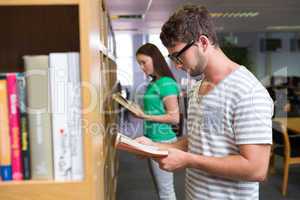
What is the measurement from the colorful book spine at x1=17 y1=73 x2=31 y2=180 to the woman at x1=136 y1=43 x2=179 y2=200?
1.77m

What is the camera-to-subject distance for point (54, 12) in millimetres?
807

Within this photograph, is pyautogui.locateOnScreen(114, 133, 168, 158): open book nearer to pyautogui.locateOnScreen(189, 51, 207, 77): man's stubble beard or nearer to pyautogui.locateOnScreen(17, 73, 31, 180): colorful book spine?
pyautogui.locateOnScreen(189, 51, 207, 77): man's stubble beard

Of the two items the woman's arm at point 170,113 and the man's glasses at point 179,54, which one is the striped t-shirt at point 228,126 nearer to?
the man's glasses at point 179,54

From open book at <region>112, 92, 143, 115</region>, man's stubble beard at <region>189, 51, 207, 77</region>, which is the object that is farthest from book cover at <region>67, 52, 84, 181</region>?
open book at <region>112, 92, 143, 115</region>

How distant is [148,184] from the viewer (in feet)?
13.1

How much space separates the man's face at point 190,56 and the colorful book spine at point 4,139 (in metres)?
0.73

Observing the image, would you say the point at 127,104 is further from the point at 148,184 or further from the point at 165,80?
the point at 148,184

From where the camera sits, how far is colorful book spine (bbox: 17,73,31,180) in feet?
2.33

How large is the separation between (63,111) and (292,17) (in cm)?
766

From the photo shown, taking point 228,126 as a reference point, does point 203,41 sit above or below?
above

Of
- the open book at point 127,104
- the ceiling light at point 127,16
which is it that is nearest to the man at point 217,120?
the open book at point 127,104

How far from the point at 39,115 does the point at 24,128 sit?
0.14 feet

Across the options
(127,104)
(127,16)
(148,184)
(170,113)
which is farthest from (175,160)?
(127,16)

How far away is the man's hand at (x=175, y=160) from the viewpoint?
47.6 inches
